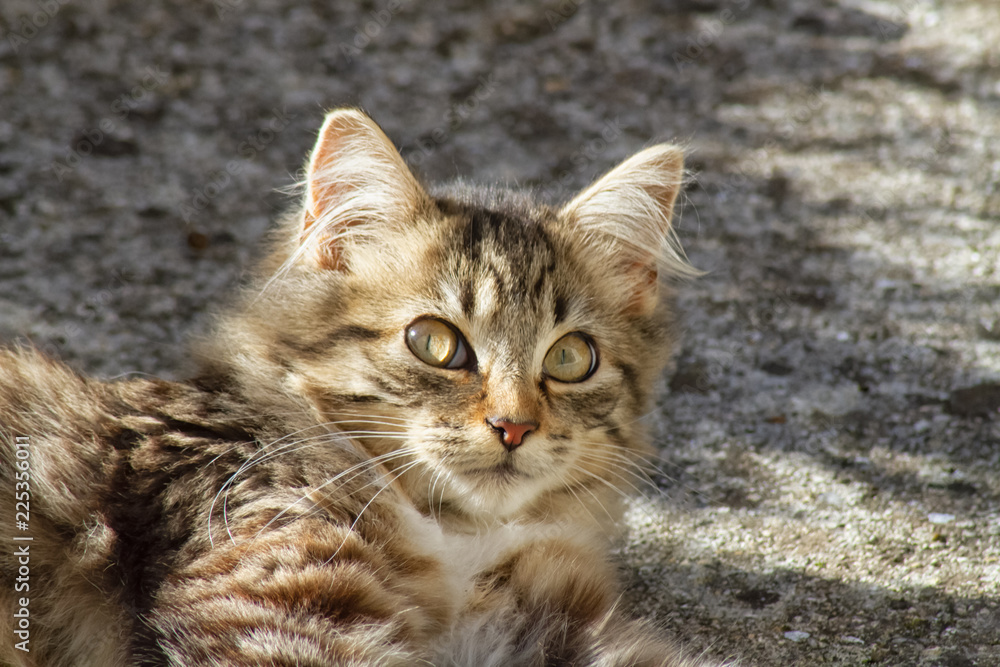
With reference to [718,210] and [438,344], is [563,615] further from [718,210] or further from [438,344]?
[718,210]

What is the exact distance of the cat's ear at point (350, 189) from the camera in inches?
82.2

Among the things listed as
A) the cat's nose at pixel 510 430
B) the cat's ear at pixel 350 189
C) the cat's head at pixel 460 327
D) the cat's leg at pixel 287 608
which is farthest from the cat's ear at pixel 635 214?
the cat's leg at pixel 287 608

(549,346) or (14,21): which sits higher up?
(14,21)

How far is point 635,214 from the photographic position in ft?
7.87

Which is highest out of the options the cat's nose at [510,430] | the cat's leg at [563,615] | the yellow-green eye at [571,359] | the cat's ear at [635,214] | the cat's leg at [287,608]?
the cat's ear at [635,214]

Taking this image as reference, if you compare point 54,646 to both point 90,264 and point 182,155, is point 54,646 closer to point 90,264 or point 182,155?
point 90,264

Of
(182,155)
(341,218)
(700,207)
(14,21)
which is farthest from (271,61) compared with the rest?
(341,218)

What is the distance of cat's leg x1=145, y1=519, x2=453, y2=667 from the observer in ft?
5.29

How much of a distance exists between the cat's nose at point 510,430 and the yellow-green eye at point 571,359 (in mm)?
188

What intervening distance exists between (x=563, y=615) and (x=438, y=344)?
26.6 inches

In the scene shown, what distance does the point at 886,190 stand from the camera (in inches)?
149

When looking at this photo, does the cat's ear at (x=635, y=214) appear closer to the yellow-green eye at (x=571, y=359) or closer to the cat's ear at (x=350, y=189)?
the yellow-green eye at (x=571, y=359)

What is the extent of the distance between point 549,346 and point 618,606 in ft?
2.20

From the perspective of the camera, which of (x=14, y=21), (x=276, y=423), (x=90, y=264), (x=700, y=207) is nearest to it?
(x=276, y=423)
